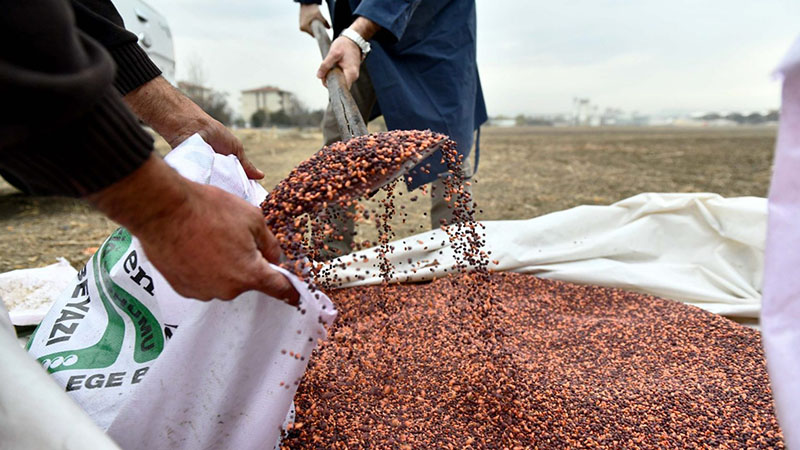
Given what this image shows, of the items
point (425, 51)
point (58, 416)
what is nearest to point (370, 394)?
point (58, 416)

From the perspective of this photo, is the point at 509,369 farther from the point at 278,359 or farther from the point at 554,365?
the point at 278,359

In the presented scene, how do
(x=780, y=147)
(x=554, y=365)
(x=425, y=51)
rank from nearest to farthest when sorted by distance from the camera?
(x=780, y=147) < (x=554, y=365) < (x=425, y=51)

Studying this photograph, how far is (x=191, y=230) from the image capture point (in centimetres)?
81

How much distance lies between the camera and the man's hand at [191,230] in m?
0.77

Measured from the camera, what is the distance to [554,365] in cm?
162

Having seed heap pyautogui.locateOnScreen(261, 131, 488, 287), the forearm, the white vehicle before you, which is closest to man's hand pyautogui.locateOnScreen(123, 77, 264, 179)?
the forearm

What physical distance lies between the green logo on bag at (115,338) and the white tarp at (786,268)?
3.99 ft

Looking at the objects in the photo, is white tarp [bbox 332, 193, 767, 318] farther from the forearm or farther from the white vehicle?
the white vehicle

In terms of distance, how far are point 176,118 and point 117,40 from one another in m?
0.26

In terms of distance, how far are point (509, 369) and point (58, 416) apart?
1107mm

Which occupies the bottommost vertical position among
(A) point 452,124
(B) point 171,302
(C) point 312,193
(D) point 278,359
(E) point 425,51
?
(D) point 278,359

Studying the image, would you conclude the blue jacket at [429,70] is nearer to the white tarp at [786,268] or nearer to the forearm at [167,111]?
the forearm at [167,111]

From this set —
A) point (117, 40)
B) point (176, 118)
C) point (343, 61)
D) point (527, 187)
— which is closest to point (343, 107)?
point (343, 61)

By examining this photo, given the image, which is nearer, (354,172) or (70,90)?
(70,90)
